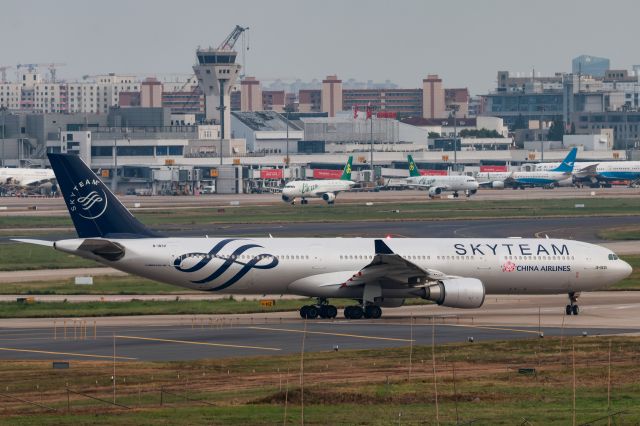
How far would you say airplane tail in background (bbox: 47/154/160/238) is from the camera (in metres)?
63.4

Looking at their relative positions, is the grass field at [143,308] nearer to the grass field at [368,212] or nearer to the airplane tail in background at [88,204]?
the airplane tail in background at [88,204]

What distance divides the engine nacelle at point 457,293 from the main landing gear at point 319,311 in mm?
4325

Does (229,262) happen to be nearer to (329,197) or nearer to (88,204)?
(88,204)

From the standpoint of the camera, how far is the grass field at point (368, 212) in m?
132

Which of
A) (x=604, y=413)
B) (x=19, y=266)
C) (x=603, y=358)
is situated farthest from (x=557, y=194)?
(x=604, y=413)

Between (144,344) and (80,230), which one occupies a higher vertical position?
(80,230)

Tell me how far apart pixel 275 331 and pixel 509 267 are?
13.2 meters

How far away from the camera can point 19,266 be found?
8838 centimetres

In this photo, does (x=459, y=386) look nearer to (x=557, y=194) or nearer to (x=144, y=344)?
(x=144, y=344)

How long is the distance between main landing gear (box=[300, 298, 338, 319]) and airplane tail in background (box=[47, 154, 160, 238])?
26.6ft

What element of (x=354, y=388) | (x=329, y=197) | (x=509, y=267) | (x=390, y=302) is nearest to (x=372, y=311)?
(x=390, y=302)

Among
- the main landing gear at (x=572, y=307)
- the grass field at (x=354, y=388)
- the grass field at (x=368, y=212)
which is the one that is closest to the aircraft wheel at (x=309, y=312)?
the grass field at (x=354, y=388)

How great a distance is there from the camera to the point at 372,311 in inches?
2500

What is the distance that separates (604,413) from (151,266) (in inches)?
1103
